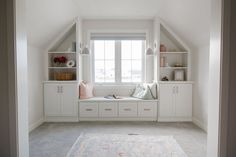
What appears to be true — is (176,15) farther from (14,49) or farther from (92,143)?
(14,49)

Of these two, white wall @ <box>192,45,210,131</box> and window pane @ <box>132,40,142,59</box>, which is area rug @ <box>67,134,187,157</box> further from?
window pane @ <box>132,40,142,59</box>

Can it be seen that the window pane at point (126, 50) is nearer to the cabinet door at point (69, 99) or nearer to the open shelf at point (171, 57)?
the open shelf at point (171, 57)

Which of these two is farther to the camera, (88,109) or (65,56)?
(65,56)

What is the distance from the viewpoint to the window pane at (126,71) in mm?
4980

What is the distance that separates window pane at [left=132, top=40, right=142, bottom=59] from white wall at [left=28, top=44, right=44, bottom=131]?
7.53 ft

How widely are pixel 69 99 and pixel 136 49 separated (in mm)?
2147

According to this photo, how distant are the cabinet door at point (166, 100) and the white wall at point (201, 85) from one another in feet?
1.69

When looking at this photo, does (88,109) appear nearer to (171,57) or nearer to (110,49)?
(110,49)

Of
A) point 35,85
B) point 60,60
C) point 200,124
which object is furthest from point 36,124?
point 200,124

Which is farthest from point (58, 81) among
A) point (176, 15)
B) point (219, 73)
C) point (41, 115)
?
point (219, 73)

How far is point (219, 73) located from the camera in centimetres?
138

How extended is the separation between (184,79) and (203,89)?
691 millimetres

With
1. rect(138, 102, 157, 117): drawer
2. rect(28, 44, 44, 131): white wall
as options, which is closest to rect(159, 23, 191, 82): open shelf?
rect(138, 102, 157, 117): drawer

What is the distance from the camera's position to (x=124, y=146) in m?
2.93
